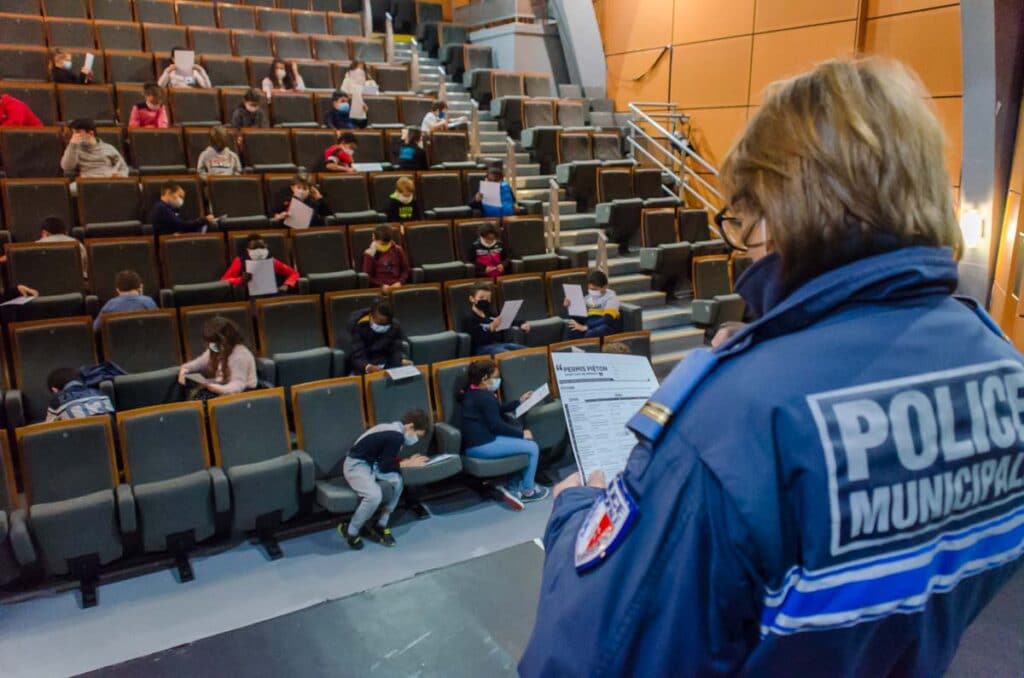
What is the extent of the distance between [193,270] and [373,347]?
145cm

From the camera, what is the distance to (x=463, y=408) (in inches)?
150

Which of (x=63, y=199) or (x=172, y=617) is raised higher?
(x=63, y=199)

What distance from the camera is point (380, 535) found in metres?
3.44

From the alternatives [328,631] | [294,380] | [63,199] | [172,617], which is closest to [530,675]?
[328,631]

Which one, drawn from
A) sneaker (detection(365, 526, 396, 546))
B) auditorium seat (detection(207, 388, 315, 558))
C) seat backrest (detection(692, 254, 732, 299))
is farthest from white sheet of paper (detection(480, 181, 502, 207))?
sneaker (detection(365, 526, 396, 546))

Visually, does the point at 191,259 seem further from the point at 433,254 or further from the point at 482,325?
the point at 482,325

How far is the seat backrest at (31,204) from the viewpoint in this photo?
186 inches

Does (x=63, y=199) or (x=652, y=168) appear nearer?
(x=63, y=199)

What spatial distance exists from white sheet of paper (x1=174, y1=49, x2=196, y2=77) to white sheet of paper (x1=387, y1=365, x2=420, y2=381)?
14.5ft

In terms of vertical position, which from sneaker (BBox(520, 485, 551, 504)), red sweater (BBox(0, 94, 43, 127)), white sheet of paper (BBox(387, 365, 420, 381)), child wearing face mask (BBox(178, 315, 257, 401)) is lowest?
sneaker (BBox(520, 485, 551, 504))

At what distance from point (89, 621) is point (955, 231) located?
10.4 ft

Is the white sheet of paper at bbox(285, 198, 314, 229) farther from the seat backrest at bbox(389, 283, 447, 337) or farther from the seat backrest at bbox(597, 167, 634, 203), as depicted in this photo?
the seat backrest at bbox(597, 167, 634, 203)

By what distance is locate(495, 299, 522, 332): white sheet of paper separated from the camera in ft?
15.3

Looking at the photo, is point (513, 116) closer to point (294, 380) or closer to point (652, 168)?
point (652, 168)
